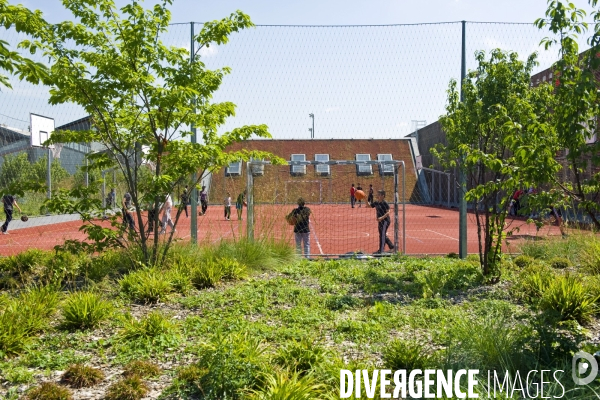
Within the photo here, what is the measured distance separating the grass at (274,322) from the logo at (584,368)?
75 millimetres

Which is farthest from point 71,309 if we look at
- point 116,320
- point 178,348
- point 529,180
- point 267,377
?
point 529,180

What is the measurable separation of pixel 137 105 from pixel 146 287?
9.14 feet

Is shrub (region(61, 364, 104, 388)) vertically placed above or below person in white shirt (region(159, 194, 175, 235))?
below

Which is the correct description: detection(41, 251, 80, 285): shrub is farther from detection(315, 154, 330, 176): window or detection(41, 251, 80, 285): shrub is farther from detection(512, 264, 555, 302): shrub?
detection(315, 154, 330, 176): window

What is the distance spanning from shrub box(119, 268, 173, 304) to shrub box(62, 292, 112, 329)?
2.70 feet

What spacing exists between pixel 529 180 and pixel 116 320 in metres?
4.35

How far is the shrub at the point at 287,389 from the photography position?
332cm

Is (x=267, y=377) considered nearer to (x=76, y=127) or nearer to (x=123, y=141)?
(x=123, y=141)

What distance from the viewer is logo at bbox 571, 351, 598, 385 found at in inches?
139

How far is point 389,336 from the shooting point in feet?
16.7

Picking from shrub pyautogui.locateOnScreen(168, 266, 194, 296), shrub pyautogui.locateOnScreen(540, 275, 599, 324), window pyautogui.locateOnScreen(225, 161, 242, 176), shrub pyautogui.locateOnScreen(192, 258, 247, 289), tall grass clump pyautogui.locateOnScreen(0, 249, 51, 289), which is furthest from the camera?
window pyautogui.locateOnScreen(225, 161, 242, 176)

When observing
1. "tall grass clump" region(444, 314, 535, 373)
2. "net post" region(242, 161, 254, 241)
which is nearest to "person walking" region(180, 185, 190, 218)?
"net post" region(242, 161, 254, 241)

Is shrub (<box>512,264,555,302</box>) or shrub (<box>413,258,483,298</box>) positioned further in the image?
shrub (<box>413,258,483,298</box>)

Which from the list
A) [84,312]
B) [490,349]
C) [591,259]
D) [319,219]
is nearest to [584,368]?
[490,349]
